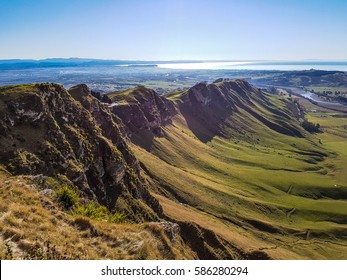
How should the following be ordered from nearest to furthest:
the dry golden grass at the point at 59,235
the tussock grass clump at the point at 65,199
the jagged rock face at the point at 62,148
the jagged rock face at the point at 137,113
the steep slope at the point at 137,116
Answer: the dry golden grass at the point at 59,235
the tussock grass clump at the point at 65,199
the jagged rock face at the point at 62,148
the steep slope at the point at 137,116
the jagged rock face at the point at 137,113

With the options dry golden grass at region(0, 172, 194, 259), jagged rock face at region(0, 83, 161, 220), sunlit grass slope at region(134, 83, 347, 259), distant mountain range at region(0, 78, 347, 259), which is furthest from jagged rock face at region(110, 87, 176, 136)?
dry golden grass at region(0, 172, 194, 259)

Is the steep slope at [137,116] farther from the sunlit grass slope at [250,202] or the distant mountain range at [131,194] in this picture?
the sunlit grass slope at [250,202]

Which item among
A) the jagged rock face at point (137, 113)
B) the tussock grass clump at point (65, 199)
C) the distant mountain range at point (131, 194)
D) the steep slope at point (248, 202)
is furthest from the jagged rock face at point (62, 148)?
the jagged rock face at point (137, 113)

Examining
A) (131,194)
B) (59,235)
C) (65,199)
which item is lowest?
(131,194)

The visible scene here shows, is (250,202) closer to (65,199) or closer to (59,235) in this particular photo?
(65,199)

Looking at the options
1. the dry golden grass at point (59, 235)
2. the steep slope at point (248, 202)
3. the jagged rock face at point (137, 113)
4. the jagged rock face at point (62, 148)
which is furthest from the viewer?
the jagged rock face at point (137, 113)

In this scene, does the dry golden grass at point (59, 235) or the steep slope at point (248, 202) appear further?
the steep slope at point (248, 202)

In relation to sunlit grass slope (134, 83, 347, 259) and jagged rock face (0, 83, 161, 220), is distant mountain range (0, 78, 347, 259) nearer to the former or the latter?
jagged rock face (0, 83, 161, 220)

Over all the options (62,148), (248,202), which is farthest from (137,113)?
(62,148)
